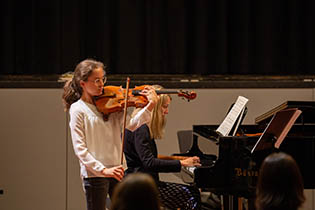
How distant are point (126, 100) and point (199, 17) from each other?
3.63 metres

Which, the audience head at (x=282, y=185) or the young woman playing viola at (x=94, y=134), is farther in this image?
the young woman playing viola at (x=94, y=134)

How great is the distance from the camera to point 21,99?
19.6 feet

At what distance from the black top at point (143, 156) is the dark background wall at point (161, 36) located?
8.55 ft

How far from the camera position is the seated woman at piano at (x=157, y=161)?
416cm

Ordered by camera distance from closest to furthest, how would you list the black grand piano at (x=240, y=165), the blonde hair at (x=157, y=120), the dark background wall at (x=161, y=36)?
the black grand piano at (x=240, y=165)
the blonde hair at (x=157, y=120)
the dark background wall at (x=161, y=36)

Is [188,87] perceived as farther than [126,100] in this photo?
Yes

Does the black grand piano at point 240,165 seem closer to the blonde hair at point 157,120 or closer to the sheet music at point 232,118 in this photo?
the sheet music at point 232,118

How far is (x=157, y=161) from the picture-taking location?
4184 millimetres

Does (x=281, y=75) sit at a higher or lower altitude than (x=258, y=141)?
higher

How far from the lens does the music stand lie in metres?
3.77

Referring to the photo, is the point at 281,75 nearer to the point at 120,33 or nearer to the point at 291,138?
the point at 120,33

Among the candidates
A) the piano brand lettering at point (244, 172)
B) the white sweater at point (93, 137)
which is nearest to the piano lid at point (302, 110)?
the piano brand lettering at point (244, 172)

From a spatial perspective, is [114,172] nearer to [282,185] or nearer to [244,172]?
[244,172]

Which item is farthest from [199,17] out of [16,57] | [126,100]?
[126,100]
